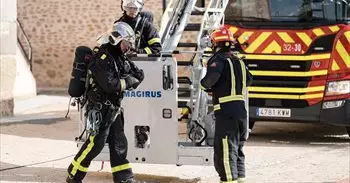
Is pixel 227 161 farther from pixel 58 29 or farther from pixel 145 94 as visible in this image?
pixel 58 29

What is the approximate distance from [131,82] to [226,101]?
100cm

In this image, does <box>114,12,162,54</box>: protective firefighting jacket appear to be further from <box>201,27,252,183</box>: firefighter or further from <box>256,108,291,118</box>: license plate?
<box>256,108,291,118</box>: license plate

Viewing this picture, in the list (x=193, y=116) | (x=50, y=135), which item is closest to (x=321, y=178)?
(x=193, y=116)

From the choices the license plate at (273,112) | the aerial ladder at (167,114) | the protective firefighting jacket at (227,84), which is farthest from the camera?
the license plate at (273,112)

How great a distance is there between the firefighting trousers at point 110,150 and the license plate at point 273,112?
458 centimetres

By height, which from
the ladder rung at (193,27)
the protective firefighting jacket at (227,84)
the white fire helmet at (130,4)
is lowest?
the protective firefighting jacket at (227,84)

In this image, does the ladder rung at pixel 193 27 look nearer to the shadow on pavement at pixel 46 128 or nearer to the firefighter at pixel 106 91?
the firefighter at pixel 106 91

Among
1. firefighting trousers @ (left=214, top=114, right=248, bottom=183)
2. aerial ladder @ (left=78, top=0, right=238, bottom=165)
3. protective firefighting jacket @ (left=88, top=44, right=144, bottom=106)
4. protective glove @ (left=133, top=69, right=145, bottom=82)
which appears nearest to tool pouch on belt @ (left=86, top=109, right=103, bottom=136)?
protective firefighting jacket @ (left=88, top=44, right=144, bottom=106)

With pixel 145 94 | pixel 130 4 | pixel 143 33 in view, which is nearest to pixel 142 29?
pixel 143 33

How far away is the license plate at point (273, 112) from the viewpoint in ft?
38.9

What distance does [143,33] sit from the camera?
8625mm

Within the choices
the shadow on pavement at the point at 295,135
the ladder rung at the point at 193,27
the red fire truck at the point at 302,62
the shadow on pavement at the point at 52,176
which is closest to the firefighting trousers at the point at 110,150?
the shadow on pavement at the point at 52,176

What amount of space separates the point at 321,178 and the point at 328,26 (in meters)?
3.48

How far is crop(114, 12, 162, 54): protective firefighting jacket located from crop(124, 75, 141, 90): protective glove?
1066mm
